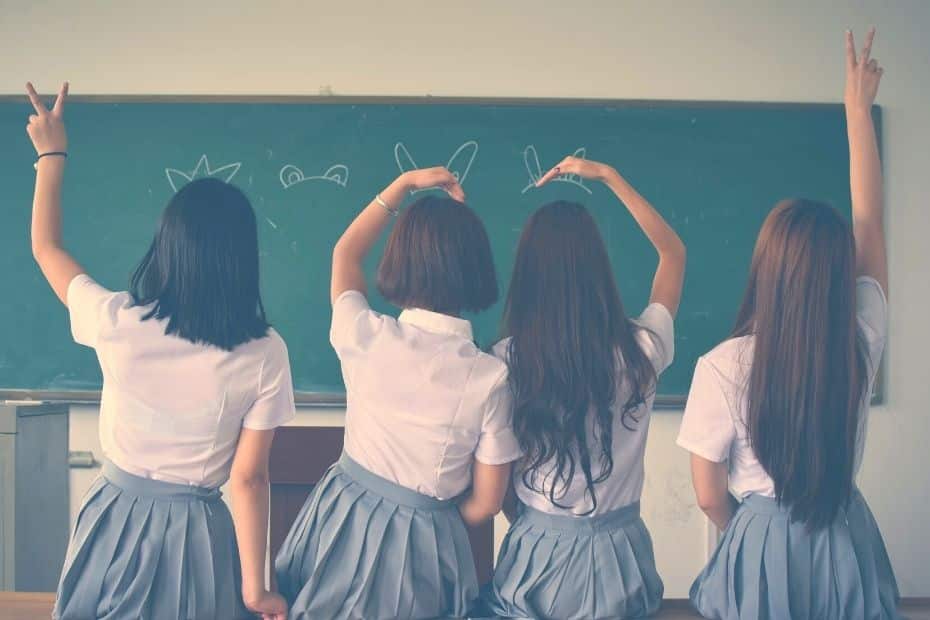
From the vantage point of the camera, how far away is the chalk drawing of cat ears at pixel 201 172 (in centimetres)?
374

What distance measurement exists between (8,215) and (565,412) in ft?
9.18

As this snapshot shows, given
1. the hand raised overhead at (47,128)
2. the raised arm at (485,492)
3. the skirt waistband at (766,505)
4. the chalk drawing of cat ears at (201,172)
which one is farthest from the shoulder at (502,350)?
the chalk drawing of cat ears at (201,172)

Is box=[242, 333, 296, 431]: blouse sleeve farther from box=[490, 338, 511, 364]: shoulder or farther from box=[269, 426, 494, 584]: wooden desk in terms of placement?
box=[269, 426, 494, 584]: wooden desk

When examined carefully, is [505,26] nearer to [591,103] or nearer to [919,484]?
[591,103]

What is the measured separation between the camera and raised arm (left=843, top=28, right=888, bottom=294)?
195 centimetres

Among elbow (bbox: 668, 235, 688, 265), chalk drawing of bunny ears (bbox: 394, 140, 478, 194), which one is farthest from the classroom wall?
elbow (bbox: 668, 235, 688, 265)

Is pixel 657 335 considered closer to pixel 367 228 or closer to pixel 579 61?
pixel 367 228

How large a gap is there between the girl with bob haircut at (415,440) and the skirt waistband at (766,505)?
47 cm

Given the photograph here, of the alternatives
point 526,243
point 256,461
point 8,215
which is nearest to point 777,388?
point 526,243

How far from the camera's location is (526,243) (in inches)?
73.7

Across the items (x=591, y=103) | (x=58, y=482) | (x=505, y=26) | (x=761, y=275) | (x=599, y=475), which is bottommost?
(x=58, y=482)

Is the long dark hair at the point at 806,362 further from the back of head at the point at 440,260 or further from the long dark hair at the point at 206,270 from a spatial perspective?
the long dark hair at the point at 206,270

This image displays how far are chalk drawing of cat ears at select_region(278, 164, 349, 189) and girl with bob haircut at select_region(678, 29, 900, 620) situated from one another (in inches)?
84.5

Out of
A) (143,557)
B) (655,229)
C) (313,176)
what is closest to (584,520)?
(655,229)
